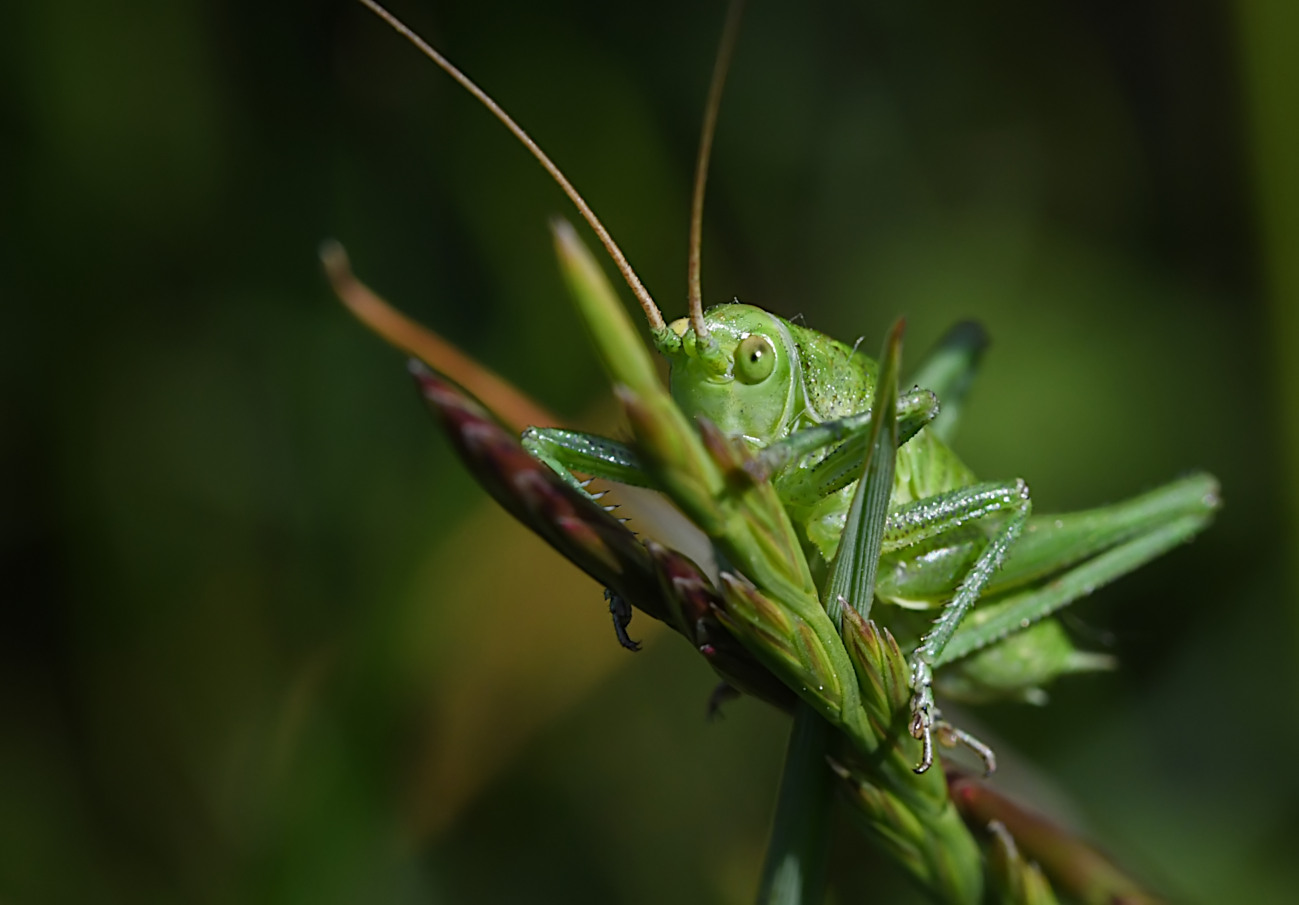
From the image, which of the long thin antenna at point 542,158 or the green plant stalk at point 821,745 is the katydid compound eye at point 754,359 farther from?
the green plant stalk at point 821,745

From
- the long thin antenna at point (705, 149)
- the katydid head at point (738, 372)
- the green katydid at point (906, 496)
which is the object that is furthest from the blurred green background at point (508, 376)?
the long thin antenna at point (705, 149)

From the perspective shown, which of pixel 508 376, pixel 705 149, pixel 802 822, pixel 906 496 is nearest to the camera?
pixel 802 822

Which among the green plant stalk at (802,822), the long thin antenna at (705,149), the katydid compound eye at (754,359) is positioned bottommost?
the green plant stalk at (802,822)

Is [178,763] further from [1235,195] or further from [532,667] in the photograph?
[1235,195]

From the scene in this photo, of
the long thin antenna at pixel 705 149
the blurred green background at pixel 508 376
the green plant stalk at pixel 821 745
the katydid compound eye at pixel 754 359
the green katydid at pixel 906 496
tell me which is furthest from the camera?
the blurred green background at pixel 508 376

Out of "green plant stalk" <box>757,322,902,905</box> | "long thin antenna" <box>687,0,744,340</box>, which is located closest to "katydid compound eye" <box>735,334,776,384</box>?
"long thin antenna" <box>687,0,744,340</box>

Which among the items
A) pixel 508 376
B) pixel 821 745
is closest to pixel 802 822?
pixel 821 745

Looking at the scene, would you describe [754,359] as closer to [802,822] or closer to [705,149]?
[705,149]
